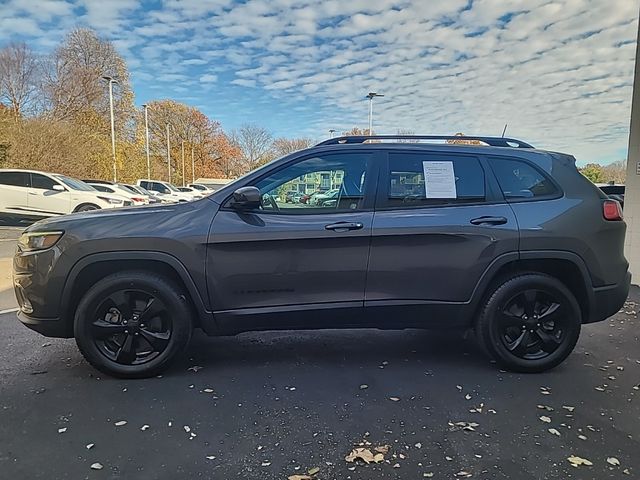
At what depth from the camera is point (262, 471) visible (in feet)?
7.64

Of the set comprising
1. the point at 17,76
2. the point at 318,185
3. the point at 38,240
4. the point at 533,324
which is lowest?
the point at 533,324

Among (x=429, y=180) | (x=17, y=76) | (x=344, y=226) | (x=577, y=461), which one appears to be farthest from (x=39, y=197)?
(x=17, y=76)

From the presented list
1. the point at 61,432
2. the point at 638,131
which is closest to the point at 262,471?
the point at 61,432

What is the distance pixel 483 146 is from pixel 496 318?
1.34 m

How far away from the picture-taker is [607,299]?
3635 millimetres

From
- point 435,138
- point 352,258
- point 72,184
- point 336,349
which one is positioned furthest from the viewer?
point 72,184

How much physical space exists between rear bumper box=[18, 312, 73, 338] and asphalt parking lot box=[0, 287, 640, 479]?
1.12 ft

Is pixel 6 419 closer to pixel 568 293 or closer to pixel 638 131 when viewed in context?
pixel 568 293

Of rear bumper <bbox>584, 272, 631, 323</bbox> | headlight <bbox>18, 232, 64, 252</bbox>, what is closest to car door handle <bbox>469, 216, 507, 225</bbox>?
rear bumper <bbox>584, 272, 631, 323</bbox>

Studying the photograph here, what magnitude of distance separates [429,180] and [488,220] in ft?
1.71

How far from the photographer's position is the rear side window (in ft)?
11.8

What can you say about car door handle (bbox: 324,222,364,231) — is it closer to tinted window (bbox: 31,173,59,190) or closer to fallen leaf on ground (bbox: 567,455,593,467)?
fallen leaf on ground (bbox: 567,455,593,467)

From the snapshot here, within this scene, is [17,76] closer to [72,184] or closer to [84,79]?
[84,79]

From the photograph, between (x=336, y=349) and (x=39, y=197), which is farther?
(x=39, y=197)
